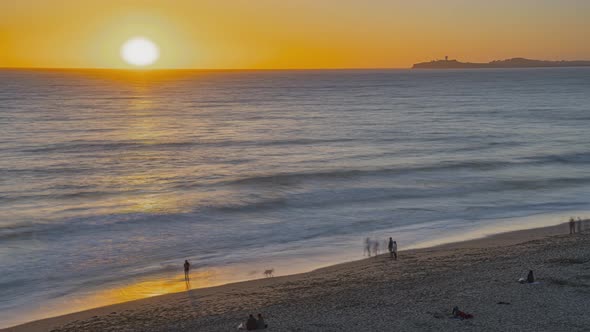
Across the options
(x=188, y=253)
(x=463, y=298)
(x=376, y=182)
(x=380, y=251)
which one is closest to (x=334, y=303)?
(x=463, y=298)

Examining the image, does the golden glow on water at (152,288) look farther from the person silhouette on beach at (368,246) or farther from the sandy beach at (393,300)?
the person silhouette on beach at (368,246)

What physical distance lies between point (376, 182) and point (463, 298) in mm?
25583

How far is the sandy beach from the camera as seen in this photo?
18.8 meters

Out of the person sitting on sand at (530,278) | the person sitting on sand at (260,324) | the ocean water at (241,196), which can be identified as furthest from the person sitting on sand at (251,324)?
the person sitting on sand at (530,278)

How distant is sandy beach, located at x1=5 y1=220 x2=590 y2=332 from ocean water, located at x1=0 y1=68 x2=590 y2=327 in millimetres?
1872

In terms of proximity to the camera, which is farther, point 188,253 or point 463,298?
point 188,253

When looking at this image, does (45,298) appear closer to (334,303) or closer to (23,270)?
(23,270)

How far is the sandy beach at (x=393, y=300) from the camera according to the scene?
18828mm

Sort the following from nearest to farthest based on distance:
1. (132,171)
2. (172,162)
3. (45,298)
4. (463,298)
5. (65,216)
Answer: (463,298) < (45,298) < (65,216) < (132,171) < (172,162)

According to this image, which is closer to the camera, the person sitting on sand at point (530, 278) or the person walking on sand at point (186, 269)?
the person sitting on sand at point (530, 278)

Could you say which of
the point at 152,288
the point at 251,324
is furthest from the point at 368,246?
the point at 251,324

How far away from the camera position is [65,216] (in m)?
36.0

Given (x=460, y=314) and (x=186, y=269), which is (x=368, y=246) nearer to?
(x=186, y=269)

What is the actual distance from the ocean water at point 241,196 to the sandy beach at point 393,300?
1872 mm
